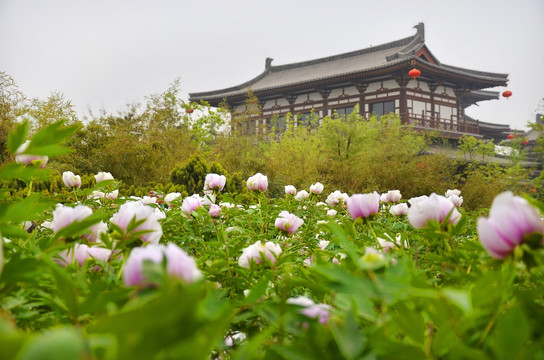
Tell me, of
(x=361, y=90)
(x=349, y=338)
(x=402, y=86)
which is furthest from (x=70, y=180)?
(x=361, y=90)

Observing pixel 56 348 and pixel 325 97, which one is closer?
pixel 56 348

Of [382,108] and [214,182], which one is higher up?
[382,108]

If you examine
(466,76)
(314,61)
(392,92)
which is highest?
(314,61)

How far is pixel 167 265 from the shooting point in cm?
35

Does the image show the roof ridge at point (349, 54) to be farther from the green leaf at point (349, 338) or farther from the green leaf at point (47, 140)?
the green leaf at point (349, 338)

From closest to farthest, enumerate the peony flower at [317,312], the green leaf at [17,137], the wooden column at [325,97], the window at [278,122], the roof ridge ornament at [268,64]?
the peony flower at [317,312]
the green leaf at [17,137]
the window at [278,122]
the wooden column at [325,97]
the roof ridge ornament at [268,64]

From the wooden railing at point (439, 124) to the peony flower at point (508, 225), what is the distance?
15506mm

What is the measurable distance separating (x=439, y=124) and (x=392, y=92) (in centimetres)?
224

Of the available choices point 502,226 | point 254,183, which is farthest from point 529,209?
point 254,183

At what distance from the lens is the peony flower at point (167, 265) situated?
1.15 feet

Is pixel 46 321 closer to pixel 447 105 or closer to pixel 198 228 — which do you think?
pixel 198 228

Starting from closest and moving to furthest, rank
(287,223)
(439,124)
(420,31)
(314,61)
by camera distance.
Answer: (287,223)
(439,124)
(420,31)
(314,61)

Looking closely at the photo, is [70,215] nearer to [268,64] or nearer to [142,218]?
[142,218]

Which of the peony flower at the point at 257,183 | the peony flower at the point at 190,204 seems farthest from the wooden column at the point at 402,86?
the peony flower at the point at 190,204
